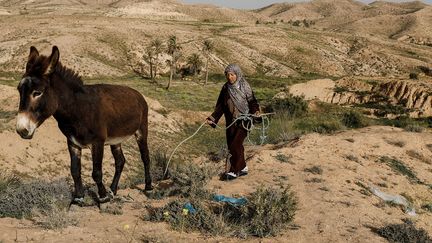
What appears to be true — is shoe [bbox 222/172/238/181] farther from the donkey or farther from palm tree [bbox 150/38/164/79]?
palm tree [bbox 150/38/164/79]

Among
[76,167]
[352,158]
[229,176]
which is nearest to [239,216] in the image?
[229,176]

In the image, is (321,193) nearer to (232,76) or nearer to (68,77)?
(232,76)

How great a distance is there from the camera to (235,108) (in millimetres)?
9070

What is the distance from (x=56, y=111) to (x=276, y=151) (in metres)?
6.72

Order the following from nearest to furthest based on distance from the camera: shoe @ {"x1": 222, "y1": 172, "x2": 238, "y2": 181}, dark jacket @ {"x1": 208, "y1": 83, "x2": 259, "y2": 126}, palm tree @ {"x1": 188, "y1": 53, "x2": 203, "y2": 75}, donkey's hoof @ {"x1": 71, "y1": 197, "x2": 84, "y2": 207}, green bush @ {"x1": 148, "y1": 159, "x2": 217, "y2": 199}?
donkey's hoof @ {"x1": 71, "y1": 197, "x2": 84, "y2": 207}
green bush @ {"x1": 148, "y1": 159, "x2": 217, "y2": 199}
dark jacket @ {"x1": 208, "y1": 83, "x2": 259, "y2": 126}
shoe @ {"x1": 222, "y1": 172, "x2": 238, "y2": 181}
palm tree @ {"x1": 188, "y1": 53, "x2": 203, "y2": 75}

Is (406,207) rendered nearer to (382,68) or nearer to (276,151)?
(276,151)

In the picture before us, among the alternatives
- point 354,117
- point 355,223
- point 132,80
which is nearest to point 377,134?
point 355,223

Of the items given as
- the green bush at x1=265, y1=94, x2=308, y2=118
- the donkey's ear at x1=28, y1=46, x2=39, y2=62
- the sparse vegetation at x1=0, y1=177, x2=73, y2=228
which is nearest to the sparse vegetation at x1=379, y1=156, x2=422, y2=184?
the sparse vegetation at x1=0, y1=177, x2=73, y2=228

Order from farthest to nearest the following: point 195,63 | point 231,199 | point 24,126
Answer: point 195,63, point 231,199, point 24,126

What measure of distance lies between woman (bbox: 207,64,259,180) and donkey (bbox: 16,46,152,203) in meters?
1.93

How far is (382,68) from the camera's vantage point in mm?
95688

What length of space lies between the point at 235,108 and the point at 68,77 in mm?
3714

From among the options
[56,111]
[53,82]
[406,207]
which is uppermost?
[53,82]

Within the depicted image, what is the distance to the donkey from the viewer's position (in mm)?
5793
